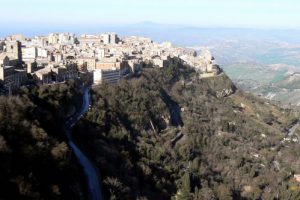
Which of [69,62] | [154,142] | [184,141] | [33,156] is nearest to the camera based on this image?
[33,156]

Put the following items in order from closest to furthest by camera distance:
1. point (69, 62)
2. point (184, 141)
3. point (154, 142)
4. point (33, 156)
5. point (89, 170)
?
1. point (33, 156)
2. point (89, 170)
3. point (154, 142)
4. point (184, 141)
5. point (69, 62)

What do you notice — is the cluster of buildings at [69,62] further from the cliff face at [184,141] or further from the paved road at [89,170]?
the paved road at [89,170]

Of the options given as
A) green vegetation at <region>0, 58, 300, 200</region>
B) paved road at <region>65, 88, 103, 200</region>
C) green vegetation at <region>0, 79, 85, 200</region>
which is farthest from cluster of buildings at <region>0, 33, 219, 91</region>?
green vegetation at <region>0, 79, 85, 200</region>

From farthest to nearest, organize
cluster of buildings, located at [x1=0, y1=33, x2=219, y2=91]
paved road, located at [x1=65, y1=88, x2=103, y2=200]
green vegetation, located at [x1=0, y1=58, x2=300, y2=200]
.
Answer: cluster of buildings, located at [x1=0, y1=33, x2=219, y2=91] → paved road, located at [x1=65, y1=88, x2=103, y2=200] → green vegetation, located at [x1=0, y1=58, x2=300, y2=200]

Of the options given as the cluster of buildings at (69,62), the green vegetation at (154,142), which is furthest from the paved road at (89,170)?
the cluster of buildings at (69,62)

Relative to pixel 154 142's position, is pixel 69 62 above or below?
above

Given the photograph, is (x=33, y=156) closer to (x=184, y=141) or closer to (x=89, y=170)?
(x=89, y=170)

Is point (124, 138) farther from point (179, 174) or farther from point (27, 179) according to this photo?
point (27, 179)

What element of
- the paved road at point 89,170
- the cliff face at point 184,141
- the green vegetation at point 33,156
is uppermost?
the green vegetation at point 33,156

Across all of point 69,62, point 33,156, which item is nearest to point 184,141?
point 69,62

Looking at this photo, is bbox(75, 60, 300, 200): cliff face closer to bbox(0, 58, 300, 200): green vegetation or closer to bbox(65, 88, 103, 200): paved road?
bbox(0, 58, 300, 200): green vegetation
